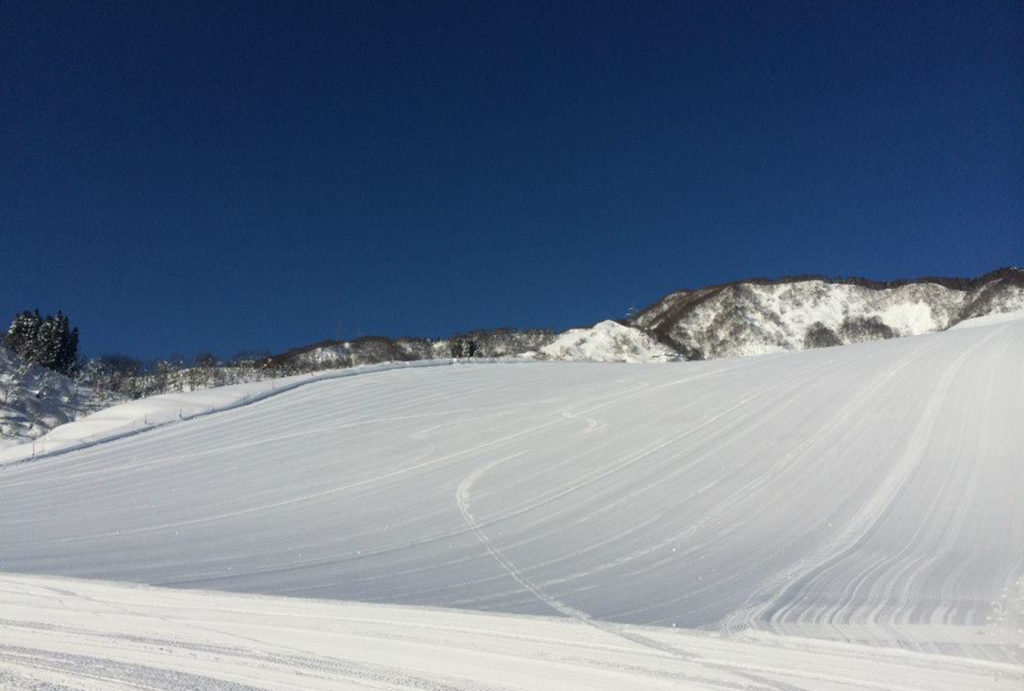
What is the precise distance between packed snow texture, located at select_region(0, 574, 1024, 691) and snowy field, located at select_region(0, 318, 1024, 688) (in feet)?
0.08

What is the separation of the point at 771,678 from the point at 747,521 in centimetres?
438

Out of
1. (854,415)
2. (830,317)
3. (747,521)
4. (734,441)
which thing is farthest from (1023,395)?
(830,317)

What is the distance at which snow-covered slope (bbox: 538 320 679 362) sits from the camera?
455 ft

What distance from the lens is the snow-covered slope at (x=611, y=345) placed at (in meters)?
139

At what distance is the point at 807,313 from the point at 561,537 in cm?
16593

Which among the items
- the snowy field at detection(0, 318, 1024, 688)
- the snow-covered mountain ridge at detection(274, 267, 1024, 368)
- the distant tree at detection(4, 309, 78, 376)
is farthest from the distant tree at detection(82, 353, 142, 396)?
the snow-covered mountain ridge at detection(274, 267, 1024, 368)

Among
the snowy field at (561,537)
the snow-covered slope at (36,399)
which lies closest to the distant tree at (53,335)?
the snow-covered slope at (36,399)

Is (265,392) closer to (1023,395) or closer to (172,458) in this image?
(172,458)

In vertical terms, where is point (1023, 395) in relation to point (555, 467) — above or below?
above

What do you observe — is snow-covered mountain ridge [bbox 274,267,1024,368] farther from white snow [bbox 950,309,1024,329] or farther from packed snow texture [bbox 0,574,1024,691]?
packed snow texture [bbox 0,574,1024,691]

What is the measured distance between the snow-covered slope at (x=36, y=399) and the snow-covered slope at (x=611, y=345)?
101 meters

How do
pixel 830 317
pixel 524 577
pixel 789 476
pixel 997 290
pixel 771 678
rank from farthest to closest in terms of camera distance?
pixel 830 317 → pixel 997 290 → pixel 789 476 → pixel 524 577 → pixel 771 678

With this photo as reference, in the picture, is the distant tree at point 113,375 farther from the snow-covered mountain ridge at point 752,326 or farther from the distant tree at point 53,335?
the snow-covered mountain ridge at point 752,326

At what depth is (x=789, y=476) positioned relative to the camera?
9.91 meters
